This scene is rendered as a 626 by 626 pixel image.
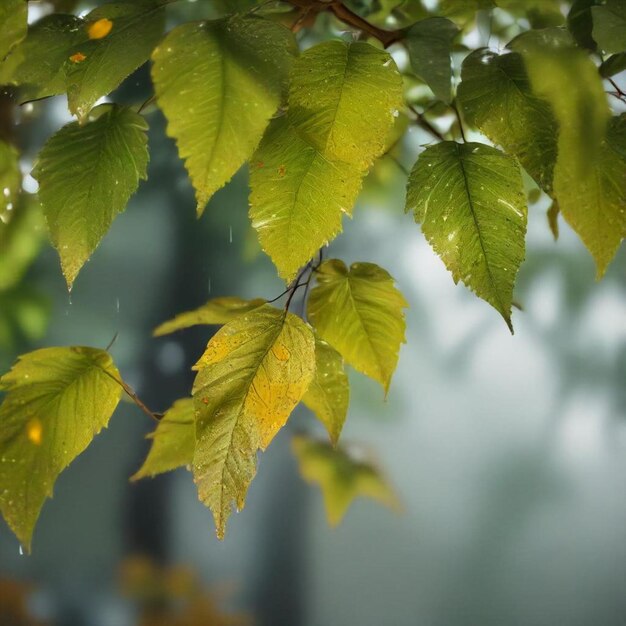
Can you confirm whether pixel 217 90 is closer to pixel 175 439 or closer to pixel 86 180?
pixel 86 180

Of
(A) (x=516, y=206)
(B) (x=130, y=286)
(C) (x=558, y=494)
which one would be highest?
(A) (x=516, y=206)

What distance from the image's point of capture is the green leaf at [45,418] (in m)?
0.22

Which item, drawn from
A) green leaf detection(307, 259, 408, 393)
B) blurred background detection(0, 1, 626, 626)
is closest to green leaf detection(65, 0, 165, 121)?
green leaf detection(307, 259, 408, 393)

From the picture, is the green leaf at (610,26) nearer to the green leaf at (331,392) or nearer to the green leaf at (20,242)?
the green leaf at (331,392)

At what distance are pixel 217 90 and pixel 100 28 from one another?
6 centimetres

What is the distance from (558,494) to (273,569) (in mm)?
172

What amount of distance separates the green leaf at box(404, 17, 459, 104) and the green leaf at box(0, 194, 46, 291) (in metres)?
0.22

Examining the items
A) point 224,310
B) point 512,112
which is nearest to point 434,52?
point 512,112

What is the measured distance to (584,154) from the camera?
185 mm

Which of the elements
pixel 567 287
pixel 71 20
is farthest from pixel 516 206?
pixel 567 287

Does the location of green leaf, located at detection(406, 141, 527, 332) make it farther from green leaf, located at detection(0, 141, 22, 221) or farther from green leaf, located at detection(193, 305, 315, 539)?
green leaf, located at detection(0, 141, 22, 221)

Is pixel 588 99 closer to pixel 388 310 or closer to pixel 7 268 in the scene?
Result: pixel 388 310

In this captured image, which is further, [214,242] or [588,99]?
[214,242]

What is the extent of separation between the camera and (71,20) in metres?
0.24
